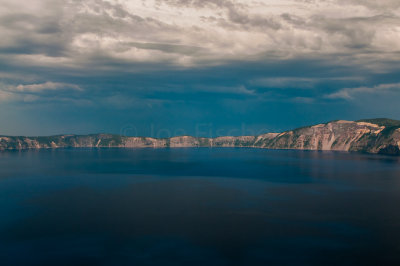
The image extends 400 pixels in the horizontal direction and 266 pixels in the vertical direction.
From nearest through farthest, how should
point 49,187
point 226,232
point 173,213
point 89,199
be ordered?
point 226,232 < point 173,213 < point 89,199 < point 49,187

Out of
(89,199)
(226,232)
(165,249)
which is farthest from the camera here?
(89,199)

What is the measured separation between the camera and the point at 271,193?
393ft

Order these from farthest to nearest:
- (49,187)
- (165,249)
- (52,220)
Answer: (49,187) < (52,220) < (165,249)

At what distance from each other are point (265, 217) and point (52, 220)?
48357 mm

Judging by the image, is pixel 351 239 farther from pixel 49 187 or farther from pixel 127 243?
pixel 49 187

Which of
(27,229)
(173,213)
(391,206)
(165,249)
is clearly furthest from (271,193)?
(27,229)

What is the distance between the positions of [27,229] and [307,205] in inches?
2735

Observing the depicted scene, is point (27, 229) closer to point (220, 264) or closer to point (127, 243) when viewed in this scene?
point (127, 243)

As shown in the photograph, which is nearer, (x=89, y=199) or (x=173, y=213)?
(x=173, y=213)

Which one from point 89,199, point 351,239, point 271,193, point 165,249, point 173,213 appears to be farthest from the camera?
point 271,193

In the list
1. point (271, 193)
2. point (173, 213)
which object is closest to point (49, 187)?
point (173, 213)

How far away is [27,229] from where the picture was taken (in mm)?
72750

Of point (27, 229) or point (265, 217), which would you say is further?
point (265, 217)

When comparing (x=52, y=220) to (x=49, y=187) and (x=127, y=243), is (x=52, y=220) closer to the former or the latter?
(x=127, y=243)
